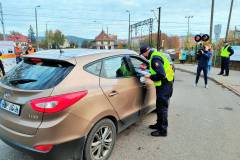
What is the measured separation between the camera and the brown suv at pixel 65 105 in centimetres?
252

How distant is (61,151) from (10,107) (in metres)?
0.88

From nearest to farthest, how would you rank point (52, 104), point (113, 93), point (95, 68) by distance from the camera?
point (52, 104) → point (95, 68) → point (113, 93)

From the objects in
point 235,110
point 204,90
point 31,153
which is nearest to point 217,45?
point 204,90

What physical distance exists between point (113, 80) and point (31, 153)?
1477 millimetres

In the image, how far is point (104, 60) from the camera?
3.30m

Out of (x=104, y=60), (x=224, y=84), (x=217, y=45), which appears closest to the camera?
(x=104, y=60)

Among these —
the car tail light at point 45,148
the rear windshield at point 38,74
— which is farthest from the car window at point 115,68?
the car tail light at point 45,148

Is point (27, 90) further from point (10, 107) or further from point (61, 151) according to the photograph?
point (61, 151)

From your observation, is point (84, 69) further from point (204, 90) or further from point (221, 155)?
point (204, 90)

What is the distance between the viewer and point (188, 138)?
13.3 ft

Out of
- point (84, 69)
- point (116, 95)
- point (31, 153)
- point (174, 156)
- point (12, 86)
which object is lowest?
point (174, 156)

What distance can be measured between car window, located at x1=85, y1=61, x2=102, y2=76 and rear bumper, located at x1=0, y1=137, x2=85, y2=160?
901 millimetres

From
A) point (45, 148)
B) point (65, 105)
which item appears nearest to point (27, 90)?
point (65, 105)

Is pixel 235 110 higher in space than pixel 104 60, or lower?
lower
